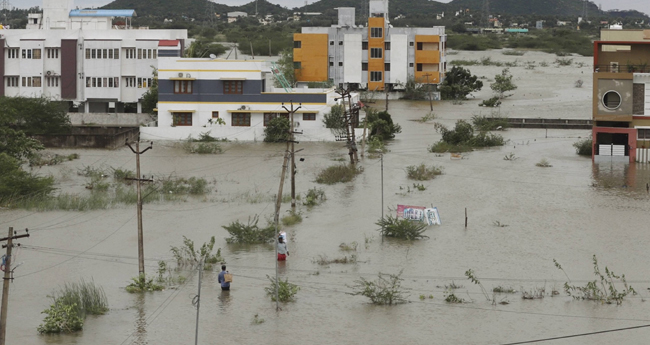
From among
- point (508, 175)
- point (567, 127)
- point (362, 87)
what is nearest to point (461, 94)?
point (362, 87)

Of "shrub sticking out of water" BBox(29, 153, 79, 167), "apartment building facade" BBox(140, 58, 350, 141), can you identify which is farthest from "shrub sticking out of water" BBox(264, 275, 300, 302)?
"apartment building facade" BBox(140, 58, 350, 141)

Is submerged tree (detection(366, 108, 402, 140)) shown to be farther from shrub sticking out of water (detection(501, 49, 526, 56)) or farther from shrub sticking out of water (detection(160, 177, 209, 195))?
shrub sticking out of water (detection(501, 49, 526, 56))

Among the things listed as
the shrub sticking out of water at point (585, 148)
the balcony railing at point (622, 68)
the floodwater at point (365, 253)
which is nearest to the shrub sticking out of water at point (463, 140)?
the floodwater at point (365, 253)

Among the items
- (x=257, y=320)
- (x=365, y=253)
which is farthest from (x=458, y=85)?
(x=257, y=320)

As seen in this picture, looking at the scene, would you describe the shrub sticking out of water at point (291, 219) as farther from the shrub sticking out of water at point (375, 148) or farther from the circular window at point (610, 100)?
the circular window at point (610, 100)

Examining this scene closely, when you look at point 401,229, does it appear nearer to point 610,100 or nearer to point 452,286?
point 452,286

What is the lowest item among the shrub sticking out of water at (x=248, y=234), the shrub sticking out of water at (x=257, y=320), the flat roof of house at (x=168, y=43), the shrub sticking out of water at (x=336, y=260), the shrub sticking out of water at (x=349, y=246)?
the shrub sticking out of water at (x=257, y=320)
